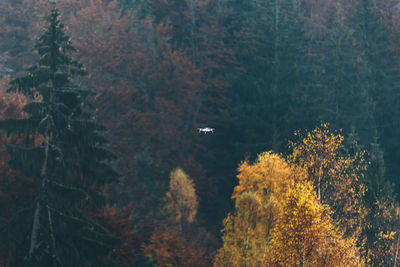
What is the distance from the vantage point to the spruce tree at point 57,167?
21.1 m

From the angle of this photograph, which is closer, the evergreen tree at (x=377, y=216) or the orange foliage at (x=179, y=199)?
the evergreen tree at (x=377, y=216)

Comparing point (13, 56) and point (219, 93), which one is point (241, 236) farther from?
point (13, 56)

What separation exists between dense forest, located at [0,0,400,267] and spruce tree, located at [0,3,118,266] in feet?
0.19

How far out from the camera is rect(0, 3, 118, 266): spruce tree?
21.1 metres

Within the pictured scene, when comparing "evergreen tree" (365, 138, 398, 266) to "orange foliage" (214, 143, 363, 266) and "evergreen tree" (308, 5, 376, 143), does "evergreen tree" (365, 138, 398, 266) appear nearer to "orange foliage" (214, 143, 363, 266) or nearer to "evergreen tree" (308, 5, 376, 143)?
"orange foliage" (214, 143, 363, 266)

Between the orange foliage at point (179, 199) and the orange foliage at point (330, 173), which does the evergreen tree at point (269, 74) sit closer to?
the orange foliage at point (179, 199)

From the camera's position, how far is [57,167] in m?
22.5

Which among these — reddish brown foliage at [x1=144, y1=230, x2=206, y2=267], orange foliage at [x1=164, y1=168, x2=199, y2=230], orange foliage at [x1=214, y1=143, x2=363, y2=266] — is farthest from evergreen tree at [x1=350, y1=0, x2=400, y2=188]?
reddish brown foliage at [x1=144, y1=230, x2=206, y2=267]

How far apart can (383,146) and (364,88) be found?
21.8 ft

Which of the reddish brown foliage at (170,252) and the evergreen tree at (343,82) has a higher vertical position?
the evergreen tree at (343,82)

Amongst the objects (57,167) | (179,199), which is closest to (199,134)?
(179,199)

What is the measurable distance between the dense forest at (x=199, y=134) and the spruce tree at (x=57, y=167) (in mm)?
58

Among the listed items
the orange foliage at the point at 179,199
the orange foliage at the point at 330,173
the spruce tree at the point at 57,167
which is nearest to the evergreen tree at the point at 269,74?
the orange foliage at the point at 179,199

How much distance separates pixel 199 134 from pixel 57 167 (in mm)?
34773
